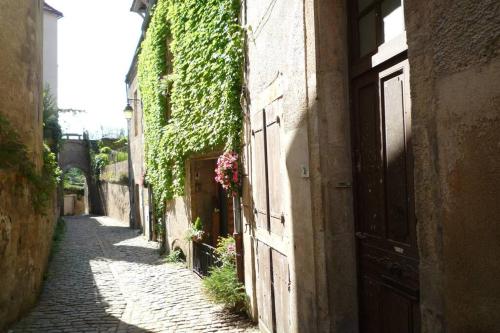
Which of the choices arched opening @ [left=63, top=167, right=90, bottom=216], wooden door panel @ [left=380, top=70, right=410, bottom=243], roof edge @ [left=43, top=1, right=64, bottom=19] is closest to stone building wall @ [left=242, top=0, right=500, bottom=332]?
wooden door panel @ [left=380, top=70, right=410, bottom=243]

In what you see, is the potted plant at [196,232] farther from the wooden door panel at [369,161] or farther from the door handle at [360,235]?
the wooden door panel at [369,161]

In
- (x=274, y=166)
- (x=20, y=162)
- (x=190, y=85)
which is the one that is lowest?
(x=274, y=166)

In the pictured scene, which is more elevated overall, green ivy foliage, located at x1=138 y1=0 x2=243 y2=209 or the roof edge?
the roof edge

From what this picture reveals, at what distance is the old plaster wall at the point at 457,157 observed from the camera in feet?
5.42

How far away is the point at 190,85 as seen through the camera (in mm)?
8375

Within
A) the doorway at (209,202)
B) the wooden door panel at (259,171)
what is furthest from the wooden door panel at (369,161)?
Answer: the doorway at (209,202)

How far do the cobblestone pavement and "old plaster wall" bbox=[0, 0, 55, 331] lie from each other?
1.34ft

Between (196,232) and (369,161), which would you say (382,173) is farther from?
(196,232)

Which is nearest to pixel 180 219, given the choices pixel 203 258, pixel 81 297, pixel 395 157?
pixel 203 258

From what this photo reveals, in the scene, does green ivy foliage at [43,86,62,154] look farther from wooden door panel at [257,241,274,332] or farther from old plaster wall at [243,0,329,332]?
old plaster wall at [243,0,329,332]

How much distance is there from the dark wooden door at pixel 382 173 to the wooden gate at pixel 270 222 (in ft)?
3.99

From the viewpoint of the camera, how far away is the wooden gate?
14.4 feet

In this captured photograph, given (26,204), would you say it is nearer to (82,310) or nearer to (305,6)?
(82,310)

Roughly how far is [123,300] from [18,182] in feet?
8.28
